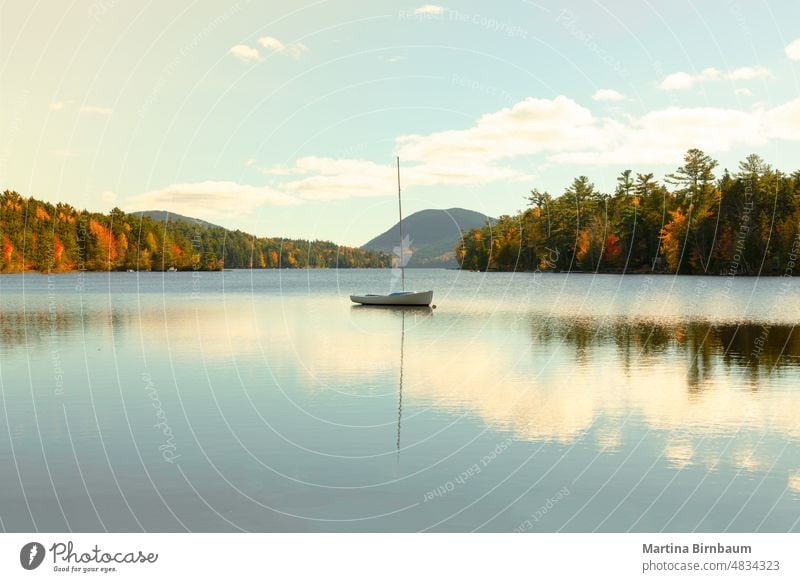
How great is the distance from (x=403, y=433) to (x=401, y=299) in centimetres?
7737

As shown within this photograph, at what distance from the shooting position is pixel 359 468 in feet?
78.0

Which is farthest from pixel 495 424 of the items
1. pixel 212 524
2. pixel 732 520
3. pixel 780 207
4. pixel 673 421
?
pixel 780 207

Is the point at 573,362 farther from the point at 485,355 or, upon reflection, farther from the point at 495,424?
the point at 495,424

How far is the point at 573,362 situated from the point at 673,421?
18120 millimetres

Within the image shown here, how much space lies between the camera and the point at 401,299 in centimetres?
10594
